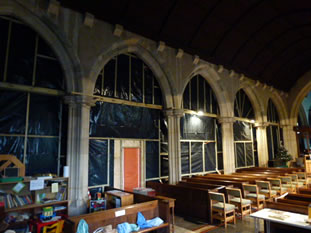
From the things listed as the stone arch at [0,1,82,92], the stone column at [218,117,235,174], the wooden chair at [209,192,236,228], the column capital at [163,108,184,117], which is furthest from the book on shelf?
the stone column at [218,117,235,174]

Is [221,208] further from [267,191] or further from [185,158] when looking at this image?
[185,158]

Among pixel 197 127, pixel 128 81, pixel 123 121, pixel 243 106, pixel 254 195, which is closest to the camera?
pixel 254 195

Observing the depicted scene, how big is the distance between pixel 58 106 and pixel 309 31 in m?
11.7

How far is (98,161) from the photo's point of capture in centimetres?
676

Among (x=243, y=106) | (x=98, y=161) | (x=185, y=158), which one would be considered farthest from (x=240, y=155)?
(x=98, y=161)

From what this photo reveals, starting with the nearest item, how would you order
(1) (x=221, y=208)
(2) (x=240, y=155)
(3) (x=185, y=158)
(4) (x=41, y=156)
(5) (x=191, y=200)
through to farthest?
(1) (x=221, y=208), (4) (x=41, y=156), (5) (x=191, y=200), (3) (x=185, y=158), (2) (x=240, y=155)

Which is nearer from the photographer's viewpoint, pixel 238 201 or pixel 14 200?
pixel 14 200

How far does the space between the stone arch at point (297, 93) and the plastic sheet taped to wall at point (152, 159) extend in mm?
11934

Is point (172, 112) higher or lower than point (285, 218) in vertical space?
higher

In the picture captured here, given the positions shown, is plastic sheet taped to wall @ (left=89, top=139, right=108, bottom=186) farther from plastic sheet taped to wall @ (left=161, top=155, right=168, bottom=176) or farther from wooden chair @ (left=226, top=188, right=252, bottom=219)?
wooden chair @ (left=226, top=188, right=252, bottom=219)

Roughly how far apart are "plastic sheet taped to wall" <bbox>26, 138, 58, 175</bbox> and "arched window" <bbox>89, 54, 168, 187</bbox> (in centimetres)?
100

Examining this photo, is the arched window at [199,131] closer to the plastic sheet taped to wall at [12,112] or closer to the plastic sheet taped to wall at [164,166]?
the plastic sheet taped to wall at [164,166]

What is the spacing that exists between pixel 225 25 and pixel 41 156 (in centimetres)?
800

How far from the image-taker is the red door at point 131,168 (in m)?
7.37
